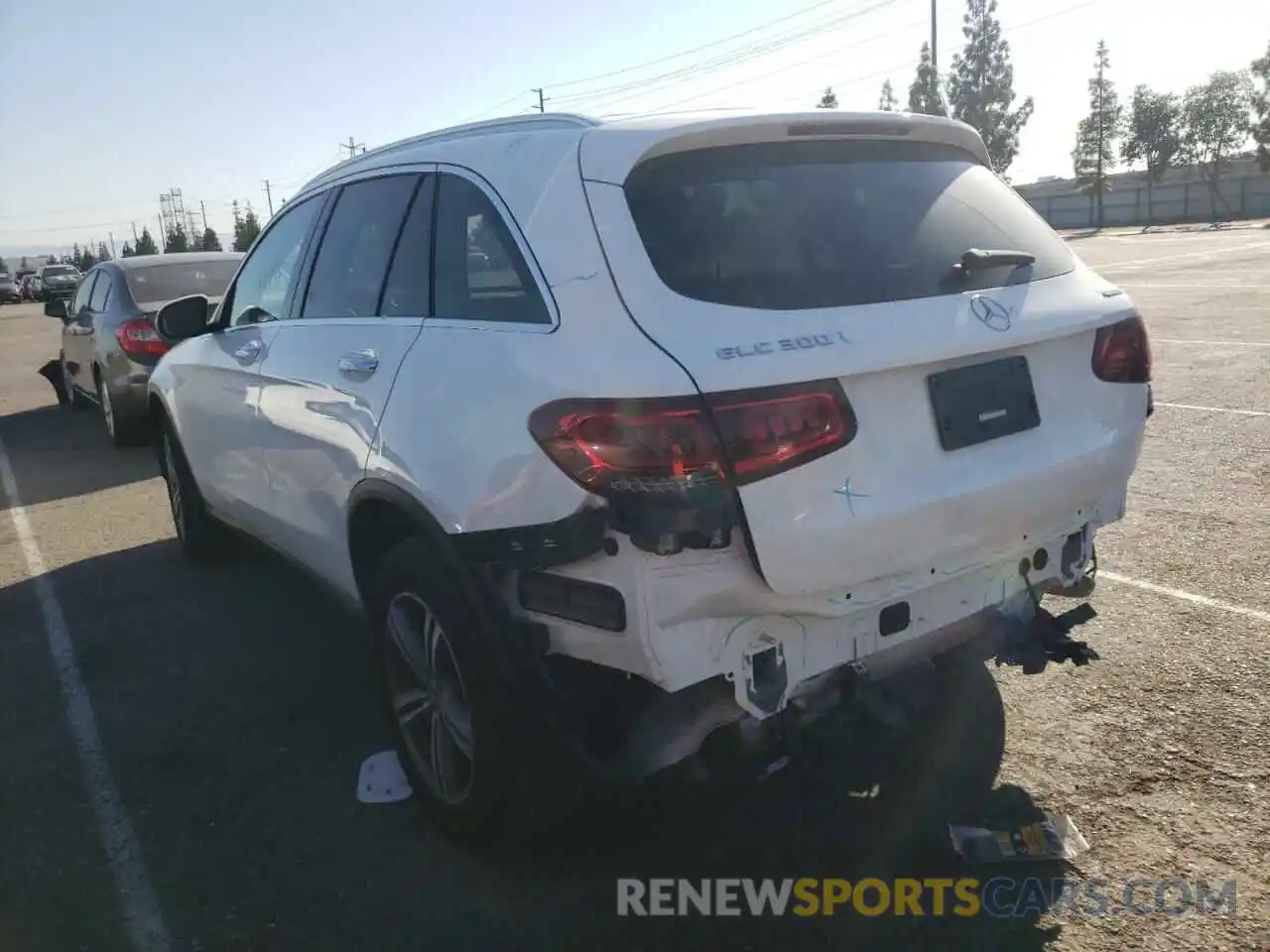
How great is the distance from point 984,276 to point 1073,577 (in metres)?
0.92

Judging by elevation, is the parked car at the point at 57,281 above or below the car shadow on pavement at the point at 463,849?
above

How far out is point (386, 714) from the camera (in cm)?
345

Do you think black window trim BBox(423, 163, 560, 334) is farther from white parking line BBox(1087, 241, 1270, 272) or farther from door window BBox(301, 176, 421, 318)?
white parking line BBox(1087, 241, 1270, 272)

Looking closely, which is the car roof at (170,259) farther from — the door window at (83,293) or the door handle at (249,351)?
the door handle at (249,351)

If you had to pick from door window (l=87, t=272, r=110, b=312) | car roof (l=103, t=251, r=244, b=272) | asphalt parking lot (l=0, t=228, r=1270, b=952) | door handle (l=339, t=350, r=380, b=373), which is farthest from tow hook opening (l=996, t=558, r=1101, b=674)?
door window (l=87, t=272, r=110, b=312)

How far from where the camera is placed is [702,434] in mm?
2336

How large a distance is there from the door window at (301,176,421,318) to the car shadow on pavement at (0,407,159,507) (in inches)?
209

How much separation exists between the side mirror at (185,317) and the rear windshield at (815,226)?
3095 mm

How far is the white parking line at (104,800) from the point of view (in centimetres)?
292

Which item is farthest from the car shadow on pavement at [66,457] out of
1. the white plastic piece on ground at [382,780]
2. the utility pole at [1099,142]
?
the utility pole at [1099,142]

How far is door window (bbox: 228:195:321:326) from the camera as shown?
438 centimetres

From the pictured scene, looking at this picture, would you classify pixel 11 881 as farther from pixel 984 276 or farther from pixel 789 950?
pixel 984 276

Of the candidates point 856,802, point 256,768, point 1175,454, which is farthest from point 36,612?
point 1175,454

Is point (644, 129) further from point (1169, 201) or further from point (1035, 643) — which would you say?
point (1169, 201)
